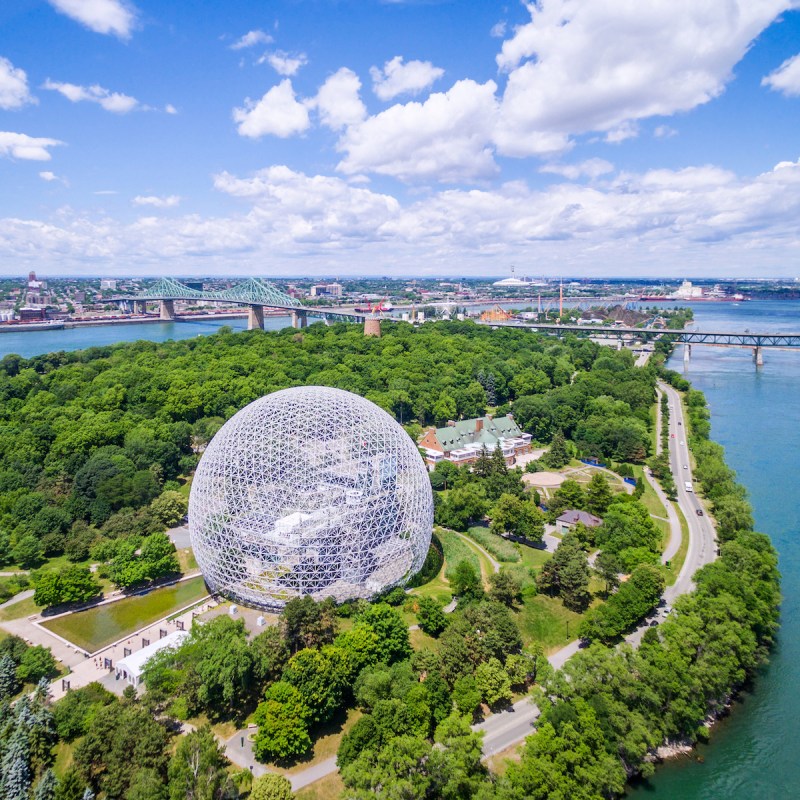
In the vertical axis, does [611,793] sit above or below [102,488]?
below

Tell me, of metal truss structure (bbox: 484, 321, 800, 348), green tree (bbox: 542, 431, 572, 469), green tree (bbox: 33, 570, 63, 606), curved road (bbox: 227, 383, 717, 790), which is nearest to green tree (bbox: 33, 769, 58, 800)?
curved road (bbox: 227, 383, 717, 790)

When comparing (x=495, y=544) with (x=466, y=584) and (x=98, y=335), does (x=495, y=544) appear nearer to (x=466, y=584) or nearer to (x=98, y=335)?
(x=466, y=584)

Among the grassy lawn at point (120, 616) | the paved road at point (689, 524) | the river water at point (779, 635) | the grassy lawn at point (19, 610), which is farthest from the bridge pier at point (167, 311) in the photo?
the grassy lawn at point (120, 616)

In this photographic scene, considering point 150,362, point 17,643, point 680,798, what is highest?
point 150,362

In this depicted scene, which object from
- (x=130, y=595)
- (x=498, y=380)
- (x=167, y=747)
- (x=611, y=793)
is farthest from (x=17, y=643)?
(x=498, y=380)

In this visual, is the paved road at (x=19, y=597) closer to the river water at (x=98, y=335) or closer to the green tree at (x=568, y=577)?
the green tree at (x=568, y=577)

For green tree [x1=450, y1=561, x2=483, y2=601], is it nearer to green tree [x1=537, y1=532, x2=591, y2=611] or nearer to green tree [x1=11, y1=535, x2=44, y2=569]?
green tree [x1=537, y1=532, x2=591, y2=611]

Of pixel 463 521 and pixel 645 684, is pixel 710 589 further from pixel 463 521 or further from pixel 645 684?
pixel 463 521
